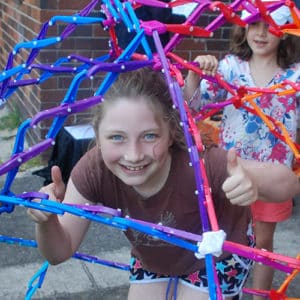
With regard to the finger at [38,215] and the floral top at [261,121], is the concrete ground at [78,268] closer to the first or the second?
the floral top at [261,121]

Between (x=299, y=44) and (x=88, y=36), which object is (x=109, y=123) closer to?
(x=299, y=44)

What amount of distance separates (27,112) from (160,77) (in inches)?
135

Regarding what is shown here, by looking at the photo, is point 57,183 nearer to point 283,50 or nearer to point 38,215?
point 38,215

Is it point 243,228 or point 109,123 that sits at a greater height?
point 109,123

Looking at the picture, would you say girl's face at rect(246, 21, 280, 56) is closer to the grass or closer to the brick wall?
the brick wall

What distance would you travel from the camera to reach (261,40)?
2.66 meters

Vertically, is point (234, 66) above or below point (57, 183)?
above

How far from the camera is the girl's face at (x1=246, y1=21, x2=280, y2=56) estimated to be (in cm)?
265

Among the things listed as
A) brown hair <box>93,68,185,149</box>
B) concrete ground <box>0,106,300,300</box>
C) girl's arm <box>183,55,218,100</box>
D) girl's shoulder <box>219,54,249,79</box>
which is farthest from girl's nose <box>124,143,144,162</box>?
concrete ground <box>0,106,300,300</box>

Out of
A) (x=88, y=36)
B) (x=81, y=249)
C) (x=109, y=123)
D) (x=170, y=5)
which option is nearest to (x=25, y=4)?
(x=88, y=36)

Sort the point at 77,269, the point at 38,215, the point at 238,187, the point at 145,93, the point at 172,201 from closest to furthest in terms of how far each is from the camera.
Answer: the point at 238,187 → the point at 38,215 → the point at 145,93 → the point at 172,201 → the point at 77,269

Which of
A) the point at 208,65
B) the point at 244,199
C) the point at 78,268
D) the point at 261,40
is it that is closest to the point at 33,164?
the point at 78,268

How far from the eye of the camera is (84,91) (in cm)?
456

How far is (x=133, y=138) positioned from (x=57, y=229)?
0.38m
